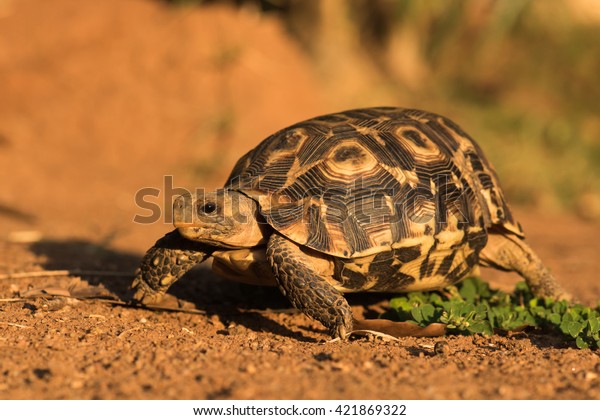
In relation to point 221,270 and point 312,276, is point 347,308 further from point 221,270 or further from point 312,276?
point 221,270

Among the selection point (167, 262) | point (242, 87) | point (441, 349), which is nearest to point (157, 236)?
point (167, 262)

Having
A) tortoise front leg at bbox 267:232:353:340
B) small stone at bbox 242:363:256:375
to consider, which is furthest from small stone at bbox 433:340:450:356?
small stone at bbox 242:363:256:375

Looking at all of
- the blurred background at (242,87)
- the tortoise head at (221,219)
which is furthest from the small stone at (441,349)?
the blurred background at (242,87)

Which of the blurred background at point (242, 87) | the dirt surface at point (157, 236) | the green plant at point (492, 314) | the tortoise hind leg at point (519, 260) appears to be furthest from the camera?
the blurred background at point (242, 87)

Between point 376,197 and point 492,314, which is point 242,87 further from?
point 492,314

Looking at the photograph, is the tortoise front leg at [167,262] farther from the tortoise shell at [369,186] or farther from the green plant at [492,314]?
the green plant at [492,314]

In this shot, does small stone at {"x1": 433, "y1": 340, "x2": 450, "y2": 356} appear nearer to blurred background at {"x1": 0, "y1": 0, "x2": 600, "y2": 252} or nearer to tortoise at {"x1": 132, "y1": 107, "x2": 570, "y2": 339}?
tortoise at {"x1": 132, "y1": 107, "x2": 570, "y2": 339}

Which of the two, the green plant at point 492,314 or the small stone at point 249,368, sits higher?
the green plant at point 492,314
